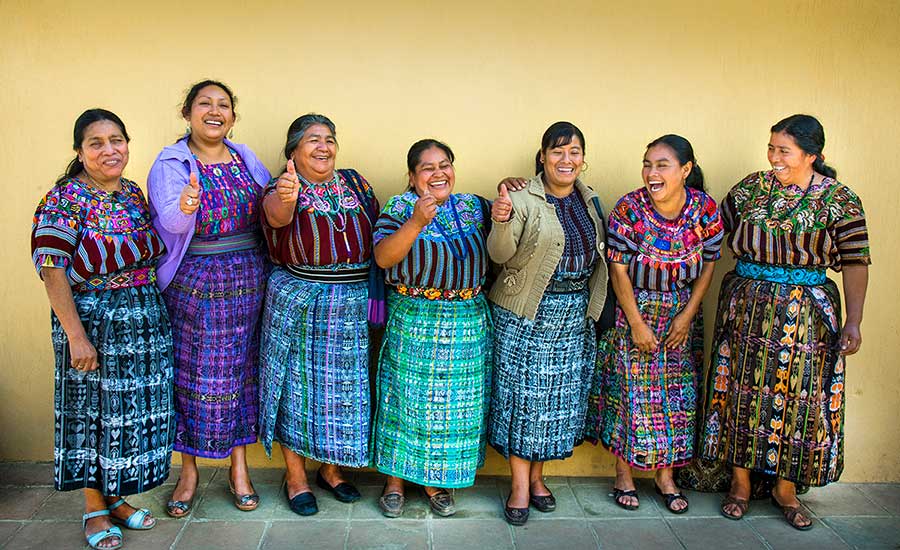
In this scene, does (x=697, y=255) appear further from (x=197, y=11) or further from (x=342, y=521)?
(x=197, y=11)

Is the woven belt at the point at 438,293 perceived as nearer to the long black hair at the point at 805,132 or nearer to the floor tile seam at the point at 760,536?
the long black hair at the point at 805,132

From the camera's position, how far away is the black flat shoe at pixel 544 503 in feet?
11.8

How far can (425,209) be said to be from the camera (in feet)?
9.70

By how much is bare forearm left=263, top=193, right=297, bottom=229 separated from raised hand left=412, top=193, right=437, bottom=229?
52 centimetres

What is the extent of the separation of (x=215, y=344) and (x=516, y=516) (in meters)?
1.61

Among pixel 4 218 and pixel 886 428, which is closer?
pixel 4 218

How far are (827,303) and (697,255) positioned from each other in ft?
2.02

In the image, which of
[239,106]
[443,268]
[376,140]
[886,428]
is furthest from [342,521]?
[886,428]

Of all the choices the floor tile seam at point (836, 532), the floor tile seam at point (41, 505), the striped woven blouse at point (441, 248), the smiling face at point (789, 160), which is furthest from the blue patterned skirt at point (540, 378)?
the floor tile seam at point (41, 505)

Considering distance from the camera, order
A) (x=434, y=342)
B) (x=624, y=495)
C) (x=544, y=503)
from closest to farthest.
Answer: (x=434, y=342), (x=544, y=503), (x=624, y=495)

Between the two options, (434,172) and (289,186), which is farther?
(434,172)

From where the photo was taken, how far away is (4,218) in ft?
12.4

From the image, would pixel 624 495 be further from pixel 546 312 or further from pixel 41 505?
pixel 41 505

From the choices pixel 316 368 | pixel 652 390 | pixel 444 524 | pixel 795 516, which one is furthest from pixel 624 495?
pixel 316 368
